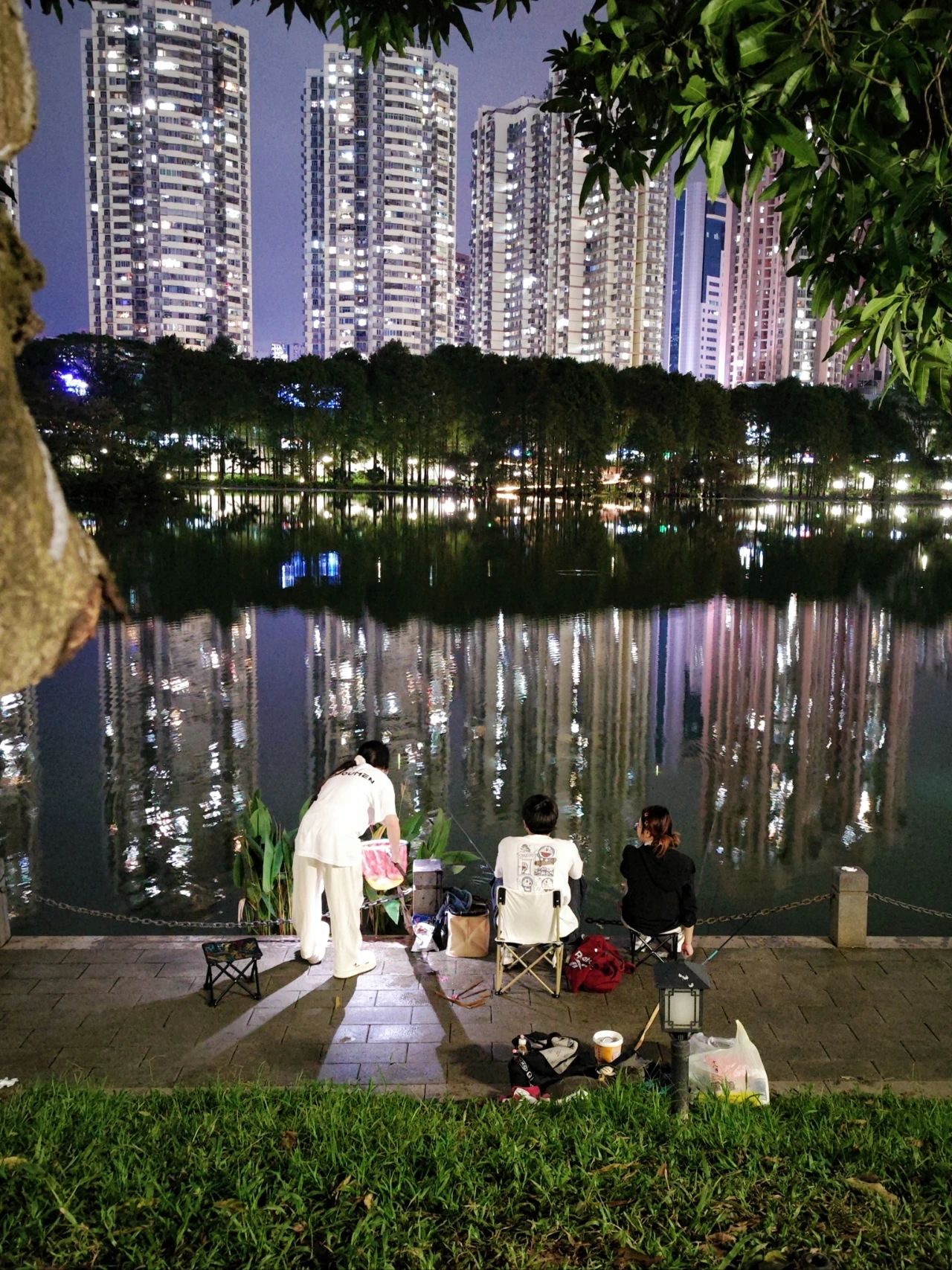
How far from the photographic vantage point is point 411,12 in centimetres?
513

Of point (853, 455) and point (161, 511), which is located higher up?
point (853, 455)

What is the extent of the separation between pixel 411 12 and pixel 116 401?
90.8 m

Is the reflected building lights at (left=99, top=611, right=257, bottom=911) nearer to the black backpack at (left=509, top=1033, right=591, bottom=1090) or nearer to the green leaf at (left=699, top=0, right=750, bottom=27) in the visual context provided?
the black backpack at (left=509, top=1033, right=591, bottom=1090)

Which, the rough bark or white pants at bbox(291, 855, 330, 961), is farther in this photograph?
white pants at bbox(291, 855, 330, 961)

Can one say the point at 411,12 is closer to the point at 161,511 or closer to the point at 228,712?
the point at 228,712

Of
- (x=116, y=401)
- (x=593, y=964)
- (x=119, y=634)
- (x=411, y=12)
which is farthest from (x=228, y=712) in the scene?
(x=116, y=401)

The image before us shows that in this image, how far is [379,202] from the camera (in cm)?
A: 18625

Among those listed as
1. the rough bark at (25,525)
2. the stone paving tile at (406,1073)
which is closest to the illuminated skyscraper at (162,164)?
the stone paving tile at (406,1073)

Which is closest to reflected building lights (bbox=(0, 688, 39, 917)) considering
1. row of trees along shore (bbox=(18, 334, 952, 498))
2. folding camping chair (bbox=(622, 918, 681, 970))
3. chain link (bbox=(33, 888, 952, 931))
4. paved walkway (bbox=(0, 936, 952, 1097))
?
chain link (bbox=(33, 888, 952, 931))

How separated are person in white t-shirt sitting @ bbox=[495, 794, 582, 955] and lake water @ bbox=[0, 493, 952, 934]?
4.10m

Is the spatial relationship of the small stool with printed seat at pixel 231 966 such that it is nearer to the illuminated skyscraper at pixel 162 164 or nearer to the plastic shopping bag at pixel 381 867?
the plastic shopping bag at pixel 381 867

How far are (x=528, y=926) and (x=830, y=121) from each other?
523 centimetres

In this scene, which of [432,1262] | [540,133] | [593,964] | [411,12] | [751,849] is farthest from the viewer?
[540,133]

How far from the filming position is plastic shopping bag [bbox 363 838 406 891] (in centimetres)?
786
